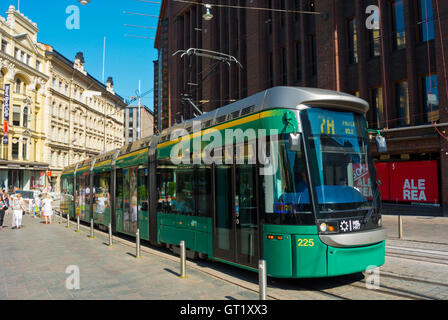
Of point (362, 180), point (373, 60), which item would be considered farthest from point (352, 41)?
point (362, 180)

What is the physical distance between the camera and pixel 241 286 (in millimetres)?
6480

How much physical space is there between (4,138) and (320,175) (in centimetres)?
4415

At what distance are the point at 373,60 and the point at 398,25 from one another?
6.67 feet

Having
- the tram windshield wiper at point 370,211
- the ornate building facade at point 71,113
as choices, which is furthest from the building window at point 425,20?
the ornate building facade at point 71,113

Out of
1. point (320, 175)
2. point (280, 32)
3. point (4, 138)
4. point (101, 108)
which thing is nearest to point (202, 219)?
point (320, 175)

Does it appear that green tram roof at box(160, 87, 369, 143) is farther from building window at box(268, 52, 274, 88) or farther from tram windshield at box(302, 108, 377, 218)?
building window at box(268, 52, 274, 88)

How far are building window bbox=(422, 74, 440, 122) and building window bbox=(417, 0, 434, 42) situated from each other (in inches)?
77.0

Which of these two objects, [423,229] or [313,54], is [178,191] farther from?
[313,54]

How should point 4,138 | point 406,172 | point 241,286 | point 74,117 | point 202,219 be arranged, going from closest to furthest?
point 241,286
point 202,219
point 406,172
point 4,138
point 74,117

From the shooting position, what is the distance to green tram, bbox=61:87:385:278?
5.93 metres

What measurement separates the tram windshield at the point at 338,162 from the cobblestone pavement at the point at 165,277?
146 cm

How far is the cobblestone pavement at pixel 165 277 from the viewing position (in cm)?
601

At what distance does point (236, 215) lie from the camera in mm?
7055

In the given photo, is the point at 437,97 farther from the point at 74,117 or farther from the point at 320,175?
the point at 74,117
